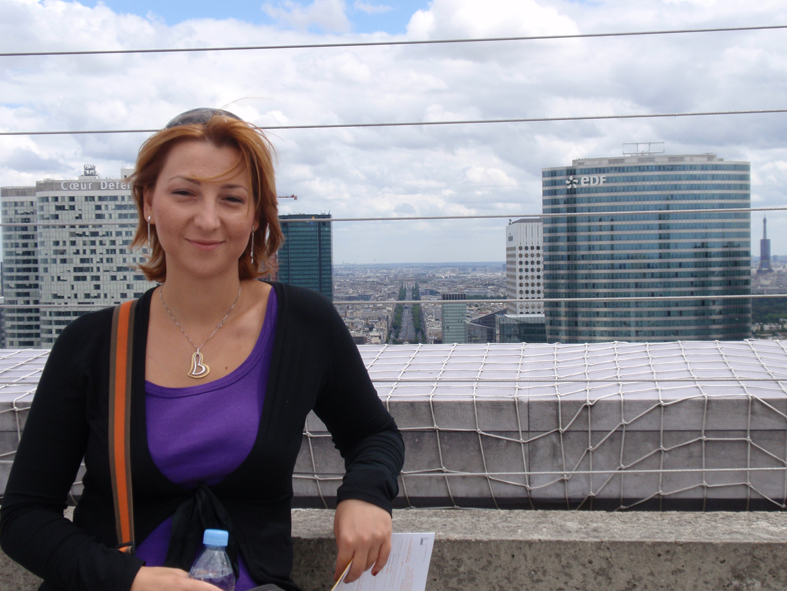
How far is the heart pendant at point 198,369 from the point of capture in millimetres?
1185

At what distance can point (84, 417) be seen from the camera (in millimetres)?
1147

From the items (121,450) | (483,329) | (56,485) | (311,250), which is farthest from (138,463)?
(483,329)

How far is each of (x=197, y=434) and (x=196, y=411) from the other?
0.04 meters

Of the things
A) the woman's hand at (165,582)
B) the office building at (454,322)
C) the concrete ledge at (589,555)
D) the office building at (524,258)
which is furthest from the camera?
the office building at (524,258)

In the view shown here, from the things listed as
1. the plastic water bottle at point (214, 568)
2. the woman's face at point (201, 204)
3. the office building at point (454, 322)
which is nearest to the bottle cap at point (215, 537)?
the plastic water bottle at point (214, 568)

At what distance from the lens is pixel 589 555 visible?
57.6 inches

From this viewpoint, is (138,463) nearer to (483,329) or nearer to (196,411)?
(196,411)

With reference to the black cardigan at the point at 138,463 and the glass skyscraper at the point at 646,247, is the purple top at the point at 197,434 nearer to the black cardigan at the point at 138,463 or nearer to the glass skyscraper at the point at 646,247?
the black cardigan at the point at 138,463

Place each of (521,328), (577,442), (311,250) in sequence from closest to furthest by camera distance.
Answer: (577,442), (311,250), (521,328)

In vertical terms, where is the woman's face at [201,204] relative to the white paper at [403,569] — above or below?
above

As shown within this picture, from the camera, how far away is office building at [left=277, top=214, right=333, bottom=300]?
3.05 metres

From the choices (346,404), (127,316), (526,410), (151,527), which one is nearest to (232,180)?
(127,316)

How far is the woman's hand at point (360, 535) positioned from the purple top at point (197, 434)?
160 mm

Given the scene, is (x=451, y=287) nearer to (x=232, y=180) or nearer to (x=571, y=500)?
(x=571, y=500)
